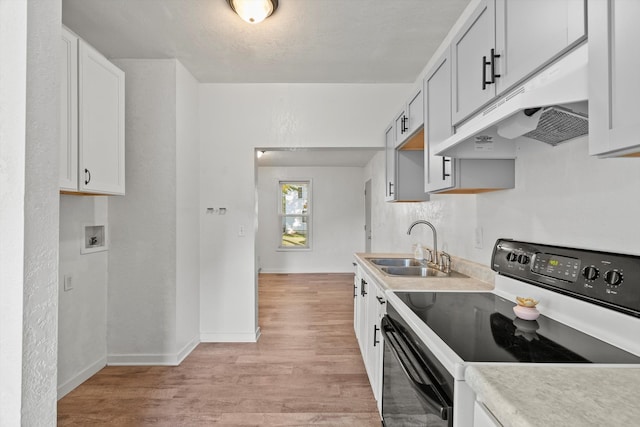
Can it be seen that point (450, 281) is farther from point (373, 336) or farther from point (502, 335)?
point (502, 335)

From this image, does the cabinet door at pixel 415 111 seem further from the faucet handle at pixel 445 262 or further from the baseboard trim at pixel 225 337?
the baseboard trim at pixel 225 337

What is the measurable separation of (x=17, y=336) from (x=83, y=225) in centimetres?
207

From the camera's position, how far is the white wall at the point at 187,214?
9.50ft

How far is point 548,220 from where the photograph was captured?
1.40 metres

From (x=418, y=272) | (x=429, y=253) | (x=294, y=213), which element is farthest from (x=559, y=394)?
(x=294, y=213)

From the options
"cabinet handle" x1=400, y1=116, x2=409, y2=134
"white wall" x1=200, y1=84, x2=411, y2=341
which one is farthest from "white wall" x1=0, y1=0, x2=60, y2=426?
"white wall" x1=200, y1=84, x2=411, y2=341

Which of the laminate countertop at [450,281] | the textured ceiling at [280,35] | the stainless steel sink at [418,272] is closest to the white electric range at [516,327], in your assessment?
the laminate countertop at [450,281]

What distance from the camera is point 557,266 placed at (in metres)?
1.24

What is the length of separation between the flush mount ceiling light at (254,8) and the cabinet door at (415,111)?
3.56 ft

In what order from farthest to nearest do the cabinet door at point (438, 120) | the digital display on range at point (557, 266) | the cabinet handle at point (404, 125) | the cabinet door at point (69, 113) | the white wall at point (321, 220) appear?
the white wall at point (321, 220), the cabinet handle at point (404, 125), the cabinet door at point (69, 113), the cabinet door at point (438, 120), the digital display on range at point (557, 266)

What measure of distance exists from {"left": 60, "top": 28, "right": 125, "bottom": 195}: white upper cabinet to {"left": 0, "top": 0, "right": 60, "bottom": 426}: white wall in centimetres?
125

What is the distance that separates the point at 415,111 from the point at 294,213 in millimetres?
5337

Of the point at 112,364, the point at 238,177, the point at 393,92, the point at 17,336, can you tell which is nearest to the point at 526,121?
the point at 17,336

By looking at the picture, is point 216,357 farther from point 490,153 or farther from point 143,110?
point 490,153
